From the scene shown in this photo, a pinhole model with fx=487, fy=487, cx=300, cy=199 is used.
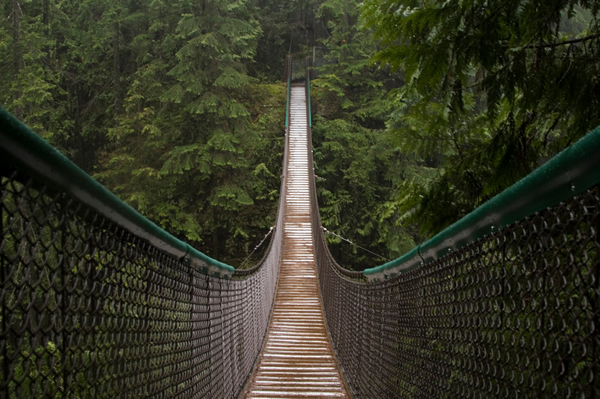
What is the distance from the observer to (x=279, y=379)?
414cm

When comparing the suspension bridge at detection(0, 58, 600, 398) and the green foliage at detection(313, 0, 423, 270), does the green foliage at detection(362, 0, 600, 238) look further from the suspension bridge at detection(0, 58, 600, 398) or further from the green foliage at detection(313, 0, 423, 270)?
the green foliage at detection(313, 0, 423, 270)

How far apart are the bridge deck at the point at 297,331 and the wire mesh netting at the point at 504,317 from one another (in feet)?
4.40

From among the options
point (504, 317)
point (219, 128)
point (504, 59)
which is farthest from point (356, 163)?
point (504, 317)

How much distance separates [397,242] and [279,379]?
8882 millimetres

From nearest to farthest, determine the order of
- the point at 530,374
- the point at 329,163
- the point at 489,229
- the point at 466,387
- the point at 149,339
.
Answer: the point at 530,374
the point at 489,229
the point at 466,387
the point at 149,339
the point at 329,163

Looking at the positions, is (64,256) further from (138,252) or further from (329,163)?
(329,163)

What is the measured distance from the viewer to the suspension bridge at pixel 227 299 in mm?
757

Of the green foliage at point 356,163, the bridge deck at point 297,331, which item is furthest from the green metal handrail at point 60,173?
the green foliage at point 356,163

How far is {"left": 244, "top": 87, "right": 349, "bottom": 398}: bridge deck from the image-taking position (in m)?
3.96

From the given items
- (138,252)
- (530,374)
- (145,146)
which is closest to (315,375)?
(138,252)

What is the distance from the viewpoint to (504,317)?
1.06 metres

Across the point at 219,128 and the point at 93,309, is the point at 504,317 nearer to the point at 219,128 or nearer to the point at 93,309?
the point at 93,309

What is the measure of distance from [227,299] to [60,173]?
2.27 m

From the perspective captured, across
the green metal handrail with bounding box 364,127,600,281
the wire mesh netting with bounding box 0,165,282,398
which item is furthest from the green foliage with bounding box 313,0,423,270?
the green metal handrail with bounding box 364,127,600,281
